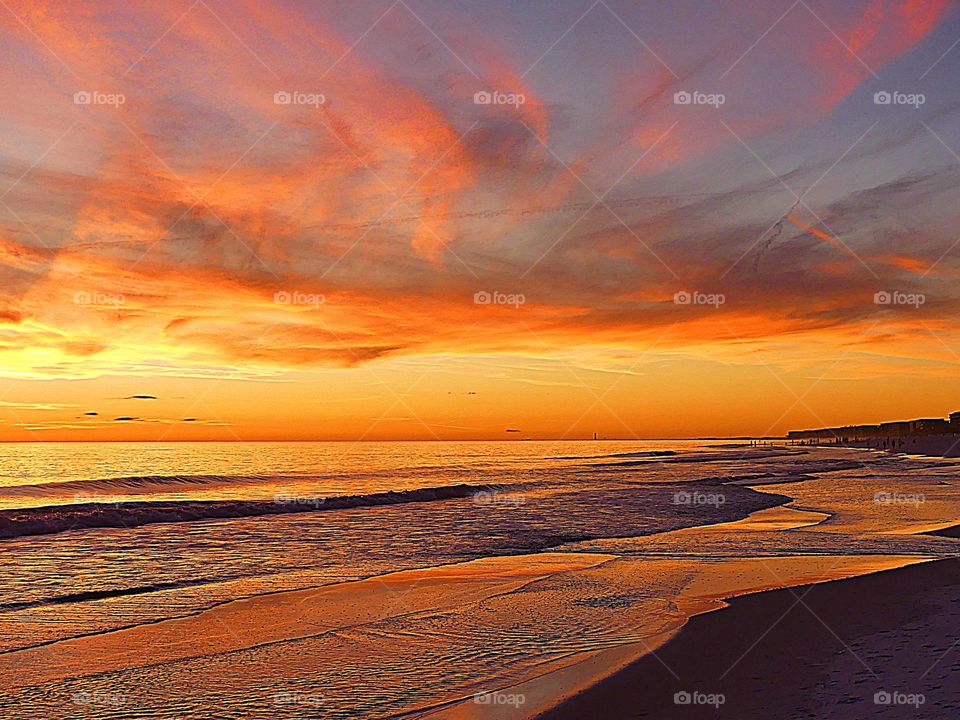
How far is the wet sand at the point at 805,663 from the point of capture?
7.78 meters

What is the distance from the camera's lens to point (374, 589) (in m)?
15.2

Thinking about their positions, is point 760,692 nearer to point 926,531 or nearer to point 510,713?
point 510,713

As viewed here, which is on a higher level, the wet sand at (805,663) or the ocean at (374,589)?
the ocean at (374,589)

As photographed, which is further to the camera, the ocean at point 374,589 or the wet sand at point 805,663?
the ocean at point 374,589

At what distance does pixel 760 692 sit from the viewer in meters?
8.28

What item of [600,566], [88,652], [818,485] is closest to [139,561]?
[88,652]

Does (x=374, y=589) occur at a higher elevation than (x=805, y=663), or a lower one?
higher

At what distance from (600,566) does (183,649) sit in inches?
402

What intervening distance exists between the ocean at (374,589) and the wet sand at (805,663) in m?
0.67

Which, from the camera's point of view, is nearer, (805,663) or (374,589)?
(805,663)

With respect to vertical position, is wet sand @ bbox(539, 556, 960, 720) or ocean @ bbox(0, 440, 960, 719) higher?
ocean @ bbox(0, 440, 960, 719)

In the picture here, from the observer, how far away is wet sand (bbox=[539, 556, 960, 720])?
7.78 metres

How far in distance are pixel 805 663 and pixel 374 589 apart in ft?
28.2

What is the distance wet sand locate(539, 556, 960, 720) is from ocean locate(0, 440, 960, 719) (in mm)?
668
